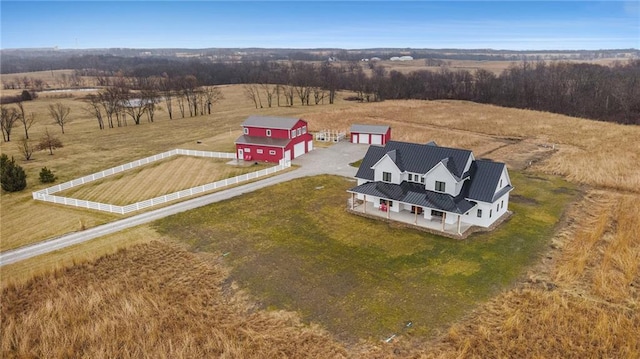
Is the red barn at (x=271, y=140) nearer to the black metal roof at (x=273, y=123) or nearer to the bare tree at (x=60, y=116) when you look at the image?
the black metal roof at (x=273, y=123)

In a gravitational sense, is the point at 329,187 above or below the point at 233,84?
below

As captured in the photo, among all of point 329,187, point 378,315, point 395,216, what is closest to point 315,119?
point 329,187

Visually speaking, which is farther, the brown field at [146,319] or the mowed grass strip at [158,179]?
the mowed grass strip at [158,179]

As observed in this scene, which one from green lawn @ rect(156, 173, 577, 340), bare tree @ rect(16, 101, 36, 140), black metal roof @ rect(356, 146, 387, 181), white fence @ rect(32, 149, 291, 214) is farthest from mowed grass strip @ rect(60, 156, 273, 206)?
bare tree @ rect(16, 101, 36, 140)

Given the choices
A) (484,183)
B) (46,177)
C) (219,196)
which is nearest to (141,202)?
(219,196)

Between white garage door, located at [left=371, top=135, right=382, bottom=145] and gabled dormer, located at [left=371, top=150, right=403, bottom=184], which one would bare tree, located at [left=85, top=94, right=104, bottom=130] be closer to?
white garage door, located at [left=371, top=135, right=382, bottom=145]

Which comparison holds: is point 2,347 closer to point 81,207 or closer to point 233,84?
point 81,207

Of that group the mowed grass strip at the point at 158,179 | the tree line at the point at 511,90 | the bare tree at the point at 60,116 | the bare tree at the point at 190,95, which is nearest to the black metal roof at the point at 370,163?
the mowed grass strip at the point at 158,179
